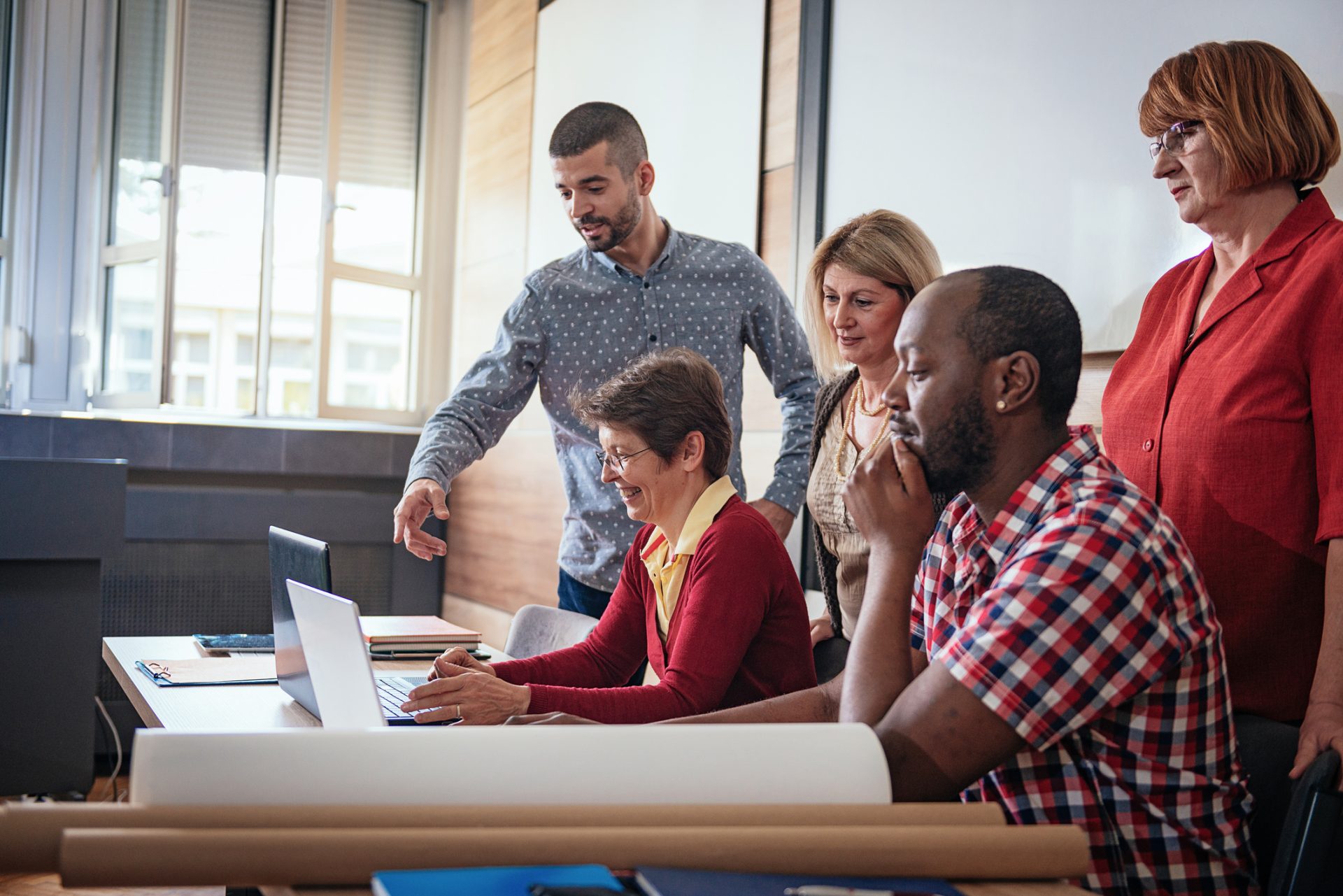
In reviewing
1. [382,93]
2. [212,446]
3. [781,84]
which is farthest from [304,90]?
[781,84]

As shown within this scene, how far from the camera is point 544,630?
7.63 feet

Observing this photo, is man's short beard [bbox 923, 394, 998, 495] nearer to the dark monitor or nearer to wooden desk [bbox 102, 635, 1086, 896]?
Result: the dark monitor

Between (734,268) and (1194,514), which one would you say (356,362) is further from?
(1194,514)

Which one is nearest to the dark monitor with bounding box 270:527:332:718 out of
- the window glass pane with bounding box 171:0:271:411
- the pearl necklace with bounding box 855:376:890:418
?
the pearl necklace with bounding box 855:376:890:418

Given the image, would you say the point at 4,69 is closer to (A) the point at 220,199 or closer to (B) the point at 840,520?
(A) the point at 220,199

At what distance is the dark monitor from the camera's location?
1499 mm

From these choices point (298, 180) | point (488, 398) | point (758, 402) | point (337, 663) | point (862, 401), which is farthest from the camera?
point (298, 180)

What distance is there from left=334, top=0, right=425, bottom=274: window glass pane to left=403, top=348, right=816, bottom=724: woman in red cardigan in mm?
3686

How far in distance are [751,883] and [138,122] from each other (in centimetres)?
492

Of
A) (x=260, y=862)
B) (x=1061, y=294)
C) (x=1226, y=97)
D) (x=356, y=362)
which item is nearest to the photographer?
(x=260, y=862)

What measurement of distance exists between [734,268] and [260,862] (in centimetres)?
195

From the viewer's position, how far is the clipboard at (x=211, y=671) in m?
1.84

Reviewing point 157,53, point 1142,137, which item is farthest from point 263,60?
point 1142,137

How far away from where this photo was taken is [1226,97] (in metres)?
1.50
